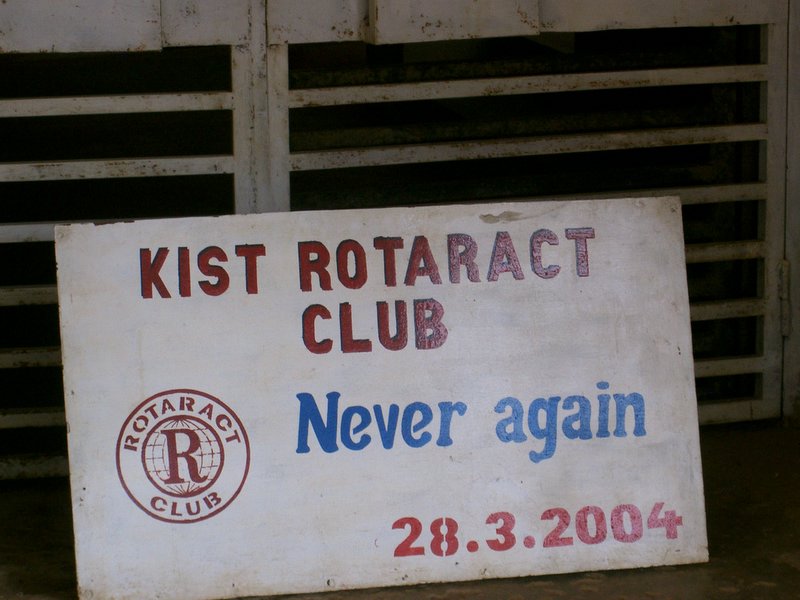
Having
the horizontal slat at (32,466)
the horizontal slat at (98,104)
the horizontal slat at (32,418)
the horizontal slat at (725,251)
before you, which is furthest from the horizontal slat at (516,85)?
the horizontal slat at (32,466)

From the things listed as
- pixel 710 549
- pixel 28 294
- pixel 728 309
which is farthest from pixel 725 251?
pixel 28 294

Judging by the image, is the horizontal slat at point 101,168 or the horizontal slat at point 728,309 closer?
the horizontal slat at point 101,168

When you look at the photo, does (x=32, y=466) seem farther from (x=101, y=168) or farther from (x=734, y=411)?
(x=734, y=411)

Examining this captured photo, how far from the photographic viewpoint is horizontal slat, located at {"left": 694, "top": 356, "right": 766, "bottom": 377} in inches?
157

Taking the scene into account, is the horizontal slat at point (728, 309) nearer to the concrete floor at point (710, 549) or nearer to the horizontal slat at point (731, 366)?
the horizontal slat at point (731, 366)

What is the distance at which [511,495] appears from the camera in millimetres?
3047

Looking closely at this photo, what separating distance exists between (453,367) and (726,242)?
1.38 meters

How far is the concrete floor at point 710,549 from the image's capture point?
9.82ft

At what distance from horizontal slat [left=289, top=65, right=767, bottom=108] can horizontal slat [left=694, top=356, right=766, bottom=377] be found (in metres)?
0.94

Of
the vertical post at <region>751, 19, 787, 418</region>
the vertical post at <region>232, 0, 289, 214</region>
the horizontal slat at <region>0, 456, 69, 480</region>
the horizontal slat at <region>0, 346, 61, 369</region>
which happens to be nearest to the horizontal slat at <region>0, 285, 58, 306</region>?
the horizontal slat at <region>0, 346, 61, 369</region>

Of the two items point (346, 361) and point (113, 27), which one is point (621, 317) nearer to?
point (346, 361)

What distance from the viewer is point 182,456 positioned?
2.95 metres

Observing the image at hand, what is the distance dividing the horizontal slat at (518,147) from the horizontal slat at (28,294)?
2.70 ft

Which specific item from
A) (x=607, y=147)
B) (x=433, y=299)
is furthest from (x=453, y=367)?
(x=607, y=147)
